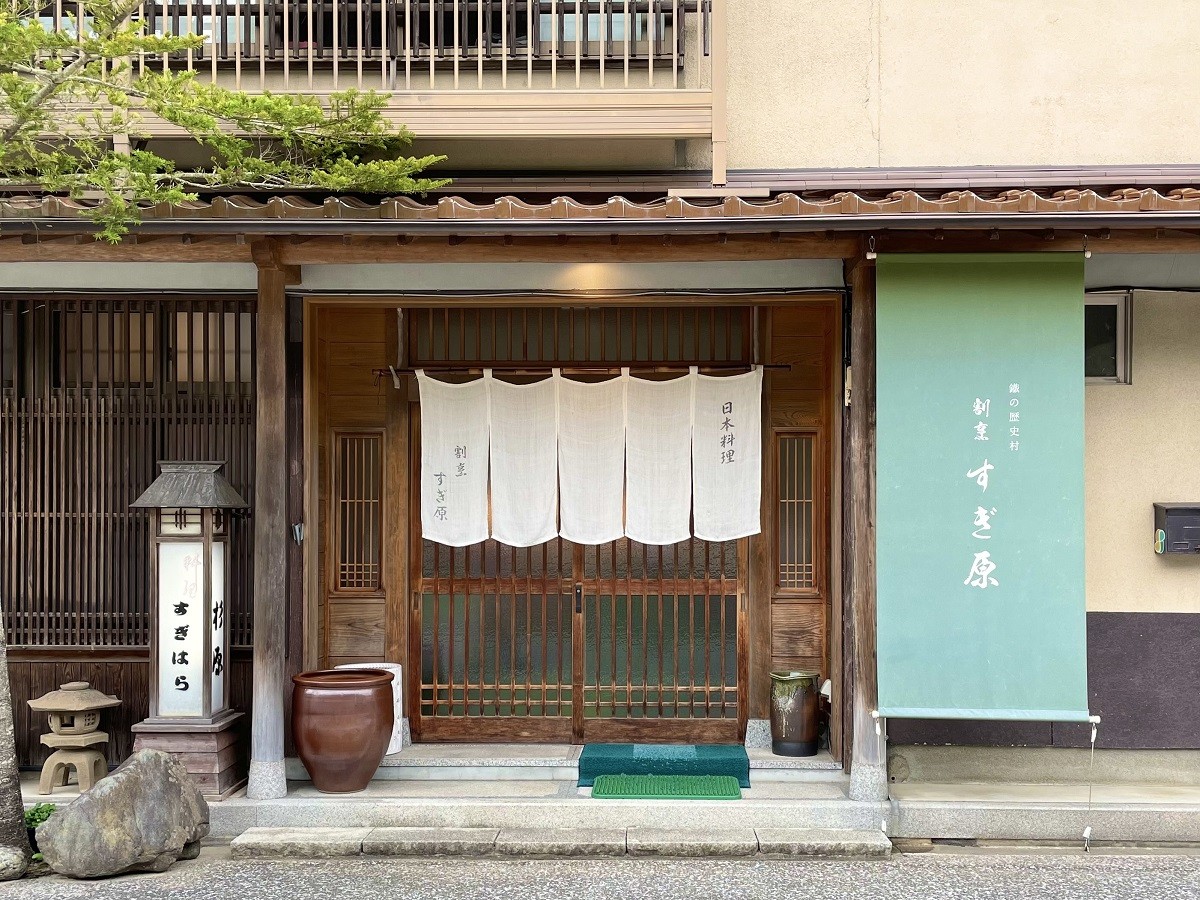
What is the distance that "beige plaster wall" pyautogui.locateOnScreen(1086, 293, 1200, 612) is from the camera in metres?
8.05

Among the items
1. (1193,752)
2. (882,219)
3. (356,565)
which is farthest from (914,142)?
(356,565)

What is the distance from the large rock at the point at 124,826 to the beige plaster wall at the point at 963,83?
5952 mm

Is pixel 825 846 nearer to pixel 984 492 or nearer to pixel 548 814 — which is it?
pixel 548 814

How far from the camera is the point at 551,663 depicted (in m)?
8.93

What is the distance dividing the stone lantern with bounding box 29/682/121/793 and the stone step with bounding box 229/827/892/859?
4.62ft

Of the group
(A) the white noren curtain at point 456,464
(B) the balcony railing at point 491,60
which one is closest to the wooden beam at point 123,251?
(B) the balcony railing at point 491,60

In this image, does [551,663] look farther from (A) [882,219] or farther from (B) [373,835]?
(A) [882,219]

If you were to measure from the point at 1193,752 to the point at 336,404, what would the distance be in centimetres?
676

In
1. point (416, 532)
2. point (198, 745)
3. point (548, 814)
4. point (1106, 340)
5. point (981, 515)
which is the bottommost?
point (548, 814)

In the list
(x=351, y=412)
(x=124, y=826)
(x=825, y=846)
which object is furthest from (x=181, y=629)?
(x=825, y=846)

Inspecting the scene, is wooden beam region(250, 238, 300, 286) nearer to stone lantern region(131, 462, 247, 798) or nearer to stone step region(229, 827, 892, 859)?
stone lantern region(131, 462, 247, 798)

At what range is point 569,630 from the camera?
29.3ft

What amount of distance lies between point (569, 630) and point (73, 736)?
3.59 m

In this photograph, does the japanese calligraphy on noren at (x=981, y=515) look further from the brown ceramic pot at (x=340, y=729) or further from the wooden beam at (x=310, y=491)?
the wooden beam at (x=310, y=491)
